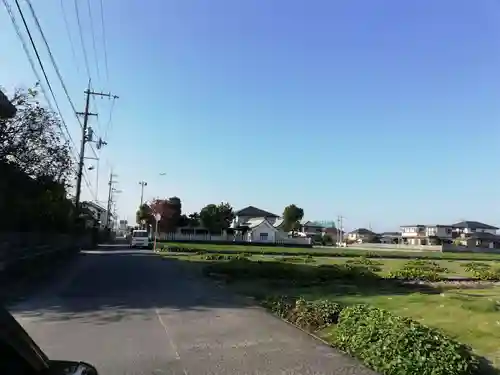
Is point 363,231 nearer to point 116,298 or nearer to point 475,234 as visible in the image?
point 475,234

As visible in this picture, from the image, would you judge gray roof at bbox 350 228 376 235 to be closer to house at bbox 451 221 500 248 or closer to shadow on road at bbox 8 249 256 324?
house at bbox 451 221 500 248

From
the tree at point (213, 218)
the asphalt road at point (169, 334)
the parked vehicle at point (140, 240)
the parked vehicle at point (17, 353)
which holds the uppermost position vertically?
the tree at point (213, 218)

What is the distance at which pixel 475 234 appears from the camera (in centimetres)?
13475

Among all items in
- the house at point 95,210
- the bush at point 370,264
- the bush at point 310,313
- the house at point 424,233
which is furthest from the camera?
the house at point 424,233

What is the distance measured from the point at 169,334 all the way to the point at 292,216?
370 ft

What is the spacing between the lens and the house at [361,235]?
160 m

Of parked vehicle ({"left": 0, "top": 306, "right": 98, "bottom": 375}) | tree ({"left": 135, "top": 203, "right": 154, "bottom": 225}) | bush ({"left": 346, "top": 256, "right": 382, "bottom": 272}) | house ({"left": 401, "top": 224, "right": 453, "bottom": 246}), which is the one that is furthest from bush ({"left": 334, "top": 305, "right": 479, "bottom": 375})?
house ({"left": 401, "top": 224, "right": 453, "bottom": 246})

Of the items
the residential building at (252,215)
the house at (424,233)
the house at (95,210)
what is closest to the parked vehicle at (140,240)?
the house at (95,210)

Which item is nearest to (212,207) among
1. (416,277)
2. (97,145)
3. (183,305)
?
(97,145)

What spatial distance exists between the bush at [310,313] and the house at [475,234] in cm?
11225

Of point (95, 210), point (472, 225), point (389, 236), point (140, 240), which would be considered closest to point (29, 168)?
point (140, 240)

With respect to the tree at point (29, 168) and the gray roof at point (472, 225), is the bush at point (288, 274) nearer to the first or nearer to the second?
the tree at point (29, 168)

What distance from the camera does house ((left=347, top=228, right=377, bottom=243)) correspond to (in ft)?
525

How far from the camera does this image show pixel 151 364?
6723mm
